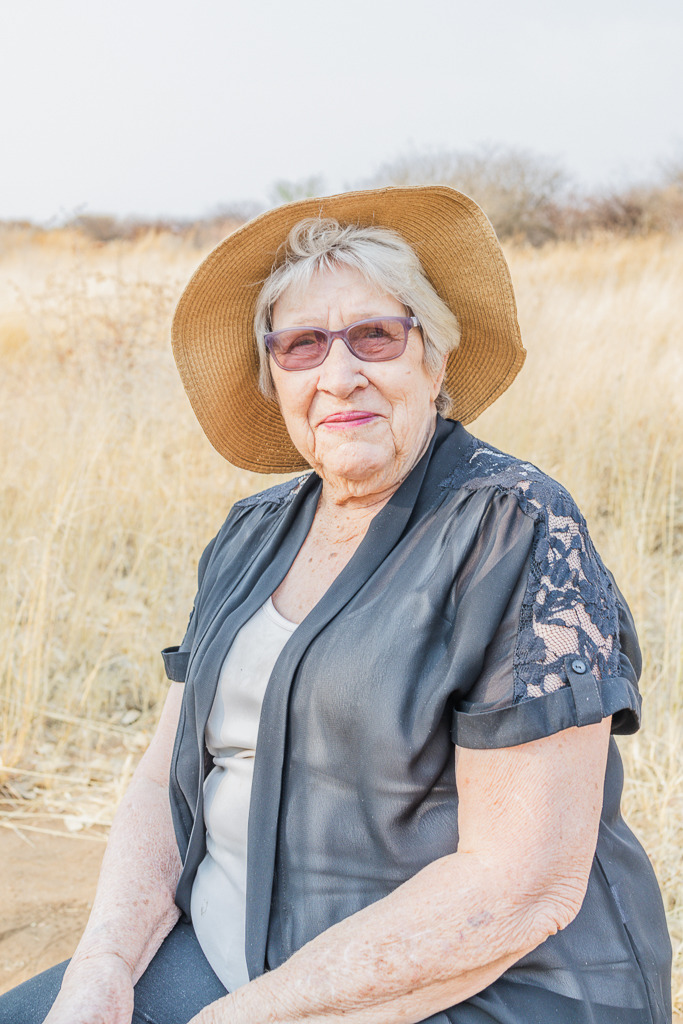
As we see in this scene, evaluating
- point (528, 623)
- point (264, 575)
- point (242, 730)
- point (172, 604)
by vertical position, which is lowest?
point (172, 604)

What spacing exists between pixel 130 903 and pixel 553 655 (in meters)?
1.01

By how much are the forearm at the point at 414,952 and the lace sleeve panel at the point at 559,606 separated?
30cm

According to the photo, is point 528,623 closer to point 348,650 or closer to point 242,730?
point 348,650

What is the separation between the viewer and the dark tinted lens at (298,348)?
1.65m

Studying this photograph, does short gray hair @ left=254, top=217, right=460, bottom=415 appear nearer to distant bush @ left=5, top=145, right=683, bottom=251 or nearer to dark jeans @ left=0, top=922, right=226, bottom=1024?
dark jeans @ left=0, top=922, right=226, bottom=1024

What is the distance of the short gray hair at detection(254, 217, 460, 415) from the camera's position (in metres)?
1.64

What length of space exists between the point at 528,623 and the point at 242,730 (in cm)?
62

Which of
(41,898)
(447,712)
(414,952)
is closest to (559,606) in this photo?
(447,712)

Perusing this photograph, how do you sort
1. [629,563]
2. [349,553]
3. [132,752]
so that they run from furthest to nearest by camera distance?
[629,563], [132,752], [349,553]

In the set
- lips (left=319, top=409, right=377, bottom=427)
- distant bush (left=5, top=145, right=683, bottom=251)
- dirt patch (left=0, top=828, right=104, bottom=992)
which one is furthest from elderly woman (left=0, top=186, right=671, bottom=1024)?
distant bush (left=5, top=145, right=683, bottom=251)

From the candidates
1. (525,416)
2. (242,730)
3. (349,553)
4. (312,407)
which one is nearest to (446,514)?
(349,553)

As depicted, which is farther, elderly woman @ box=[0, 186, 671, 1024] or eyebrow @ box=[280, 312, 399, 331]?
eyebrow @ box=[280, 312, 399, 331]

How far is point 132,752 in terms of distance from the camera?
3.37 metres

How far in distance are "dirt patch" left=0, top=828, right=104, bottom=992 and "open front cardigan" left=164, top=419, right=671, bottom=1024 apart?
4.66ft
